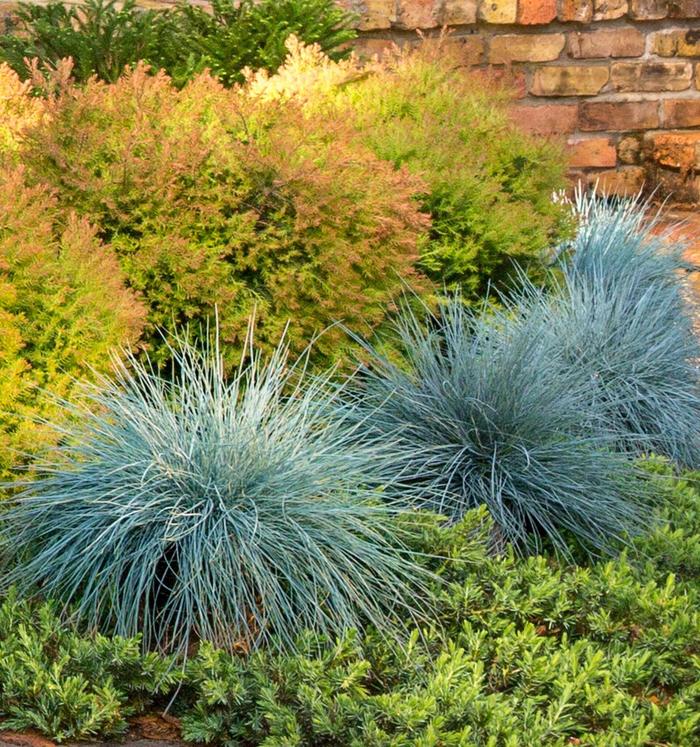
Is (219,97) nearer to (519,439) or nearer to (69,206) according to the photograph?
(69,206)

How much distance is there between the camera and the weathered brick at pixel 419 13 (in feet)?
27.7

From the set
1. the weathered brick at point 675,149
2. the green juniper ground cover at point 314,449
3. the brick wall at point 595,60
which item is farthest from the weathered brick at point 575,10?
the green juniper ground cover at point 314,449

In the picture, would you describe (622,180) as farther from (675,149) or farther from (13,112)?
(13,112)

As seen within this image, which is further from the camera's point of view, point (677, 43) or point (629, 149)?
point (629, 149)

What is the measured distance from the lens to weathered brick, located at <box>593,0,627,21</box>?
8414mm

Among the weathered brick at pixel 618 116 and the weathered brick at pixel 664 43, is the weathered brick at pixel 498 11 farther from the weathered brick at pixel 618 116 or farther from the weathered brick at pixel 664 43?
the weathered brick at pixel 664 43

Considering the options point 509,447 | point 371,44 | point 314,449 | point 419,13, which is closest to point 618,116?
point 419,13

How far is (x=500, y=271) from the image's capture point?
5539mm

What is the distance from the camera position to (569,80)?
857 centimetres

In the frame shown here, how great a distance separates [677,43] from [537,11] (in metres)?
1.12

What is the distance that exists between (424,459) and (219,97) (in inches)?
72.2

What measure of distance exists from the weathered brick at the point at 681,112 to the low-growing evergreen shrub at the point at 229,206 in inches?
191

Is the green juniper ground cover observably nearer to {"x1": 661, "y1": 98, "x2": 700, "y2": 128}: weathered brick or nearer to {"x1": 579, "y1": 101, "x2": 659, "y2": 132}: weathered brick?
{"x1": 579, "y1": 101, "x2": 659, "y2": 132}: weathered brick

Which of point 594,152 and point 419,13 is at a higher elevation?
point 419,13
